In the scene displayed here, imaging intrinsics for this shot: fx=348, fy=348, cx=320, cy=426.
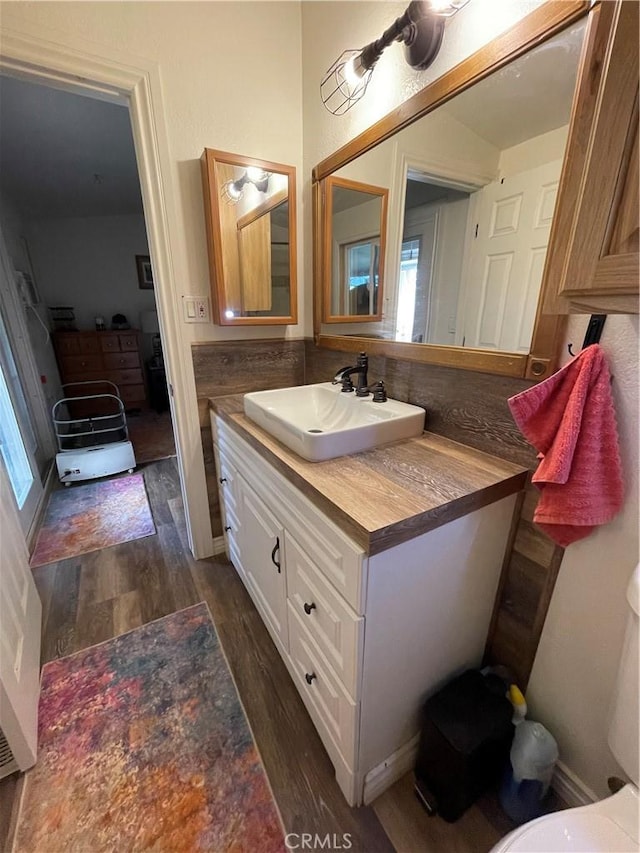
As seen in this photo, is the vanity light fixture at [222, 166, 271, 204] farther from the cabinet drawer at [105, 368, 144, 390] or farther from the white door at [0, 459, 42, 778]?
the cabinet drawer at [105, 368, 144, 390]

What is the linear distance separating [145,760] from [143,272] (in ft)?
16.6

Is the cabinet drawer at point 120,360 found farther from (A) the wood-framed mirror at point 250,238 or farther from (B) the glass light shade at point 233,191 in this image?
(B) the glass light shade at point 233,191

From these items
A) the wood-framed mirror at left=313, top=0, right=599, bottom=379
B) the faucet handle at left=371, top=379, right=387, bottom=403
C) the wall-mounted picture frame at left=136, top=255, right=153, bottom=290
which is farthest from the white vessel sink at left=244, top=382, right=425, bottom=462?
the wall-mounted picture frame at left=136, top=255, right=153, bottom=290

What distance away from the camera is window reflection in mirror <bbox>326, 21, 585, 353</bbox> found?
769 millimetres

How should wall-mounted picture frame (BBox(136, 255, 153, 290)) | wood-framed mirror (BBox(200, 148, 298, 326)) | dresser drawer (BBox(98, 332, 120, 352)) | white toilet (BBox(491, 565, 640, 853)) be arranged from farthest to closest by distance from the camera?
wall-mounted picture frame (BBox(136, 255, 153, 290)) < dresser drawer (BBox(98, 332, 120, 352)) < wood-framed mirror (BBox(200, 148, 298, 326)) < white toilet (BBox(491, 565, 640, 853))

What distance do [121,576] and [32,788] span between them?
0.85m

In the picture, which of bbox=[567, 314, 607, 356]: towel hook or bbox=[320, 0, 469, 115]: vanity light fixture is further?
bbox=[320, 0, 469, 115]: vanity light fixture

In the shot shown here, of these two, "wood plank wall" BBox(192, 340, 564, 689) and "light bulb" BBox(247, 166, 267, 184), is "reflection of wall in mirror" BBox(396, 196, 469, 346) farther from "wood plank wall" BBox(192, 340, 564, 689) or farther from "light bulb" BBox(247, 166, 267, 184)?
"light bulb" BBox(247, 166, 267, 184)

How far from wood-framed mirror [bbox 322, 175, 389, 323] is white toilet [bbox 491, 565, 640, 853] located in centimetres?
116

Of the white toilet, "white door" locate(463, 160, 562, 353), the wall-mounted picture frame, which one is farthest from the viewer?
the wall-mounted picture frame

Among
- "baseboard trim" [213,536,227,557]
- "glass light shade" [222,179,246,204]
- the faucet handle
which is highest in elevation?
"glass light shade" [222,179,246,204]

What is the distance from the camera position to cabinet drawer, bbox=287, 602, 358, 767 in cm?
85

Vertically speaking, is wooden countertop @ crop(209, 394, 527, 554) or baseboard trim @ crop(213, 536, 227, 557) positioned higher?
wooden countertop @ crop(209, 394, 527, 554)

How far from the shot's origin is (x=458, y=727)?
2.80 ft
